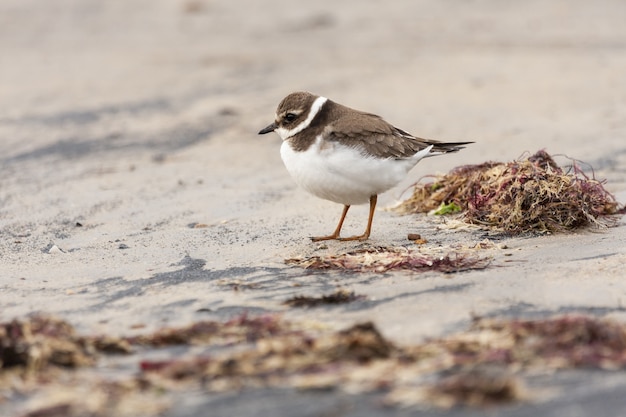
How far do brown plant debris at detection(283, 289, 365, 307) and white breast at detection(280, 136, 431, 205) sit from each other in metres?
1.52

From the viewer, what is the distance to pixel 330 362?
4.06 metres

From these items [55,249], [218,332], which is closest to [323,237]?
[55,249]

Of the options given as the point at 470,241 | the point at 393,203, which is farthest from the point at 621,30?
the point at 470,241

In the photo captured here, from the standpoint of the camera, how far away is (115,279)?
5.80 metres

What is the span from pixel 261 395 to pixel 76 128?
787 cm

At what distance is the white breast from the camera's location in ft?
21.4

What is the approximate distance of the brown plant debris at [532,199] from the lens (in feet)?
21.4

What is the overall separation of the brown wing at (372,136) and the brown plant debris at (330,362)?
2.33 m

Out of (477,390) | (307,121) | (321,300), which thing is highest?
(307,121)

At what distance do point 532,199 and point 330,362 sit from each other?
298 centimetres

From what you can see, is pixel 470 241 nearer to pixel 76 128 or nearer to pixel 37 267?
pixel 37 267

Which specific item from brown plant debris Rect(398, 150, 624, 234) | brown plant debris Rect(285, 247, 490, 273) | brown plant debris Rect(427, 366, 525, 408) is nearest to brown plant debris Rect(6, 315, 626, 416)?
brown plant debris Rect(427, 366, 525, 408)

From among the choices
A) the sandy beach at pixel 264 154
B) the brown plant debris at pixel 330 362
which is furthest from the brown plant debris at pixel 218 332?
the sandy beach at pixel 264 154

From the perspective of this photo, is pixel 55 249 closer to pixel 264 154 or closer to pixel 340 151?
pixel 340 151
